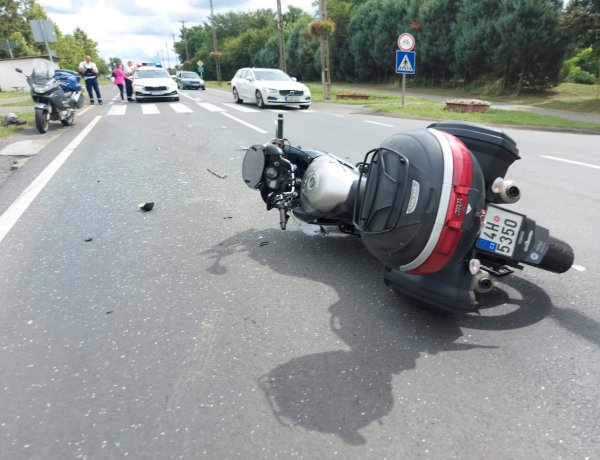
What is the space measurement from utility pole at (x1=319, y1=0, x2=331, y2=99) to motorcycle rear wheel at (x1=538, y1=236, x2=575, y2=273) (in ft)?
67.6

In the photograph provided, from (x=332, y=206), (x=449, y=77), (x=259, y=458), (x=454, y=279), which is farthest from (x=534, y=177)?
(x=449, y=77)

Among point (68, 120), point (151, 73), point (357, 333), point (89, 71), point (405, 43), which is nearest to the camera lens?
point (357, 333)

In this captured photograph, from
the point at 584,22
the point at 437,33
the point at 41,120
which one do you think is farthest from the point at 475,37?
the point at 41,120

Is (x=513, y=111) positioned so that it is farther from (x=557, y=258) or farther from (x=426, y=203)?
(x=426, y=203)

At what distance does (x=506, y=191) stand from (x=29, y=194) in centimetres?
544

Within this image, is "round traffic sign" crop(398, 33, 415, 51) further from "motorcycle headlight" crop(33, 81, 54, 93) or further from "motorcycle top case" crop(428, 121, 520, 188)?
"motorcycle top case" crop(428, 121, 520, 188)

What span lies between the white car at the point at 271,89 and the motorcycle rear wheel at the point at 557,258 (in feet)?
50.2

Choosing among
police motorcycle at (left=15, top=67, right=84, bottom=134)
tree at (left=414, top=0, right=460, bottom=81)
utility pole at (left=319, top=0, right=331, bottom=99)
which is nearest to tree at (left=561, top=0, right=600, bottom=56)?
tree at (left=414, top=0, right=460, bottom=81)

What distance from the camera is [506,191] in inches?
102

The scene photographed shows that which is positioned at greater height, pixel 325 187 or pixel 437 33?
pixel 437 33

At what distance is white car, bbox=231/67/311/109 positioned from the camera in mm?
17281

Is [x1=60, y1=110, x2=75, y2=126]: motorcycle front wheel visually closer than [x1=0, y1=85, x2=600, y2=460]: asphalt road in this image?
No

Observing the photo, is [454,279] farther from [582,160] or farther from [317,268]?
[582,160]

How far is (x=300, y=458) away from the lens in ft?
6.08
